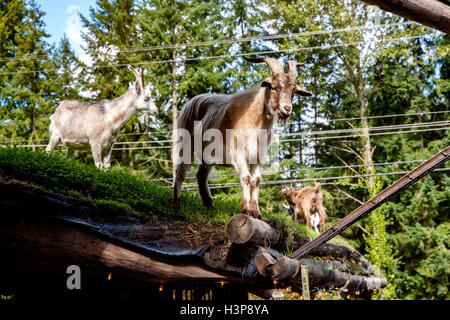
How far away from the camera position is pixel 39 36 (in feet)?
53.6

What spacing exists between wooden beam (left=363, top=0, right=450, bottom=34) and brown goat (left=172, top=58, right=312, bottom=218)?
7.29ft

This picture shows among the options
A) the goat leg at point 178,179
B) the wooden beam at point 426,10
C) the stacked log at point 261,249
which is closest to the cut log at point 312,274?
the stacked log at point 261,249

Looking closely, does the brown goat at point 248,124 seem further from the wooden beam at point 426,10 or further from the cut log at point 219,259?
the wooden beam at point 426,10

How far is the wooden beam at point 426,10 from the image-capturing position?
2.19m

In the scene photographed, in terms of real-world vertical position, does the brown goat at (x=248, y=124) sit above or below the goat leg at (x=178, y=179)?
above

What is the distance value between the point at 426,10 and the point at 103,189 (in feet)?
12.9

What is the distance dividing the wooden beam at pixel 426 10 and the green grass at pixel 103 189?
10.3 ft

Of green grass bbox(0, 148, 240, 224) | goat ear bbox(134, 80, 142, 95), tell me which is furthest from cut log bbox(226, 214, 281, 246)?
goat ear bbox(134, 80, 142, 95)

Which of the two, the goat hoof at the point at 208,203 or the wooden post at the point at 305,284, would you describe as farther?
the goat hoof at the point at 208,203

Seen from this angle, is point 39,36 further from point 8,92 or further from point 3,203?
point 3,203

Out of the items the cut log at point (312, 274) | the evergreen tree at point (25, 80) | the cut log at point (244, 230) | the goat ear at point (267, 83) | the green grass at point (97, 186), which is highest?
the evergreen tree at point (25, 80)

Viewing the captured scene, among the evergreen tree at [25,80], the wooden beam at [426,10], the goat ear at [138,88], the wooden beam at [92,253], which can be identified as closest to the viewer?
the wooden beam at [426,10]
